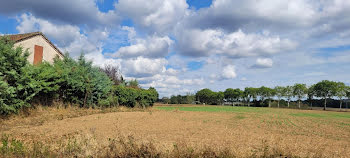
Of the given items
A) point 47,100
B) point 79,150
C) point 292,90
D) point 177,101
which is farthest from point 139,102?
point 292,90

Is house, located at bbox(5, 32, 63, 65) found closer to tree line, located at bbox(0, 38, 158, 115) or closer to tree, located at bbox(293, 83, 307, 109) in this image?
tree line, located at bbox(0, 38, 158, 115)

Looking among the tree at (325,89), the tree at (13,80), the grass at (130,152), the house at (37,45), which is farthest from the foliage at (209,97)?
the grass at (130,152)

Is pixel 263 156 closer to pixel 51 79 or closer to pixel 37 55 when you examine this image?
pixel 51 79

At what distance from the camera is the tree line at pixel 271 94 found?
196 ft

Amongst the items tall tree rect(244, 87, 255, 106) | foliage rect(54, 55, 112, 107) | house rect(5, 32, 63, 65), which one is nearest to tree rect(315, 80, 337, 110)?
tall tree rect(244, 87, 255, 106)

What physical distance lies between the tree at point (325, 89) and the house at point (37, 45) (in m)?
63.1

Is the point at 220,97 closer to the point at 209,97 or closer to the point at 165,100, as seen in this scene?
the point at 209,97

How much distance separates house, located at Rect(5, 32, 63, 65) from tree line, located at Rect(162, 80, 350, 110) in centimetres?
3975

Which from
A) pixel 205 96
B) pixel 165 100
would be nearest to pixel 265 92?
pixel 205 96

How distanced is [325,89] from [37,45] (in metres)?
66.2

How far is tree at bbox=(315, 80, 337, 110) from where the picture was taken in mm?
59566

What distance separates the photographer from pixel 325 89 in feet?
200

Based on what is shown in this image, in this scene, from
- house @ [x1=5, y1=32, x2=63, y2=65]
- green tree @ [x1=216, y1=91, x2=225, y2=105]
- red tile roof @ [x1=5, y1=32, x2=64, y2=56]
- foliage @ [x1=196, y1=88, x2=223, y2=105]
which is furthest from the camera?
foliage @ [x1=196, y1=88, x2=223, y2=105]

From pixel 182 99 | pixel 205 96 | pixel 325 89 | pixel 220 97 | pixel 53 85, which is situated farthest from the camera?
pixel 205 96
